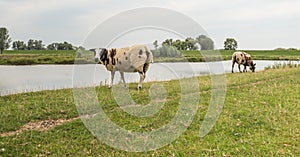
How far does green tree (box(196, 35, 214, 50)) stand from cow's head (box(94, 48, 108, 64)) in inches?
158

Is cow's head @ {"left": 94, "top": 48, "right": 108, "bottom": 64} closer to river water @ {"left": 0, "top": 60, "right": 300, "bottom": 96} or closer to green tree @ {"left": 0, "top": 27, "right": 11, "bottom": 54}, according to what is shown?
river water @ {"left": 0, "top": 60, "right": 300, "bottom": 96}

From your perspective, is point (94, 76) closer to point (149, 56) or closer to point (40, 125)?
point (149, 56)

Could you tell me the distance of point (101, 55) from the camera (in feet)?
39.9

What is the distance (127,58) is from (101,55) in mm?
1028

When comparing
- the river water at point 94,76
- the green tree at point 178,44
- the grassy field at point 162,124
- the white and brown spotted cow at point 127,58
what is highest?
the green tree at point 178,44

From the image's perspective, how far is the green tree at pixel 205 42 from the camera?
28.4 feet

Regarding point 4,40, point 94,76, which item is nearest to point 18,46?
point 4,40

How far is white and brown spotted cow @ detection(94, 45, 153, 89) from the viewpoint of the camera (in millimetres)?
11781

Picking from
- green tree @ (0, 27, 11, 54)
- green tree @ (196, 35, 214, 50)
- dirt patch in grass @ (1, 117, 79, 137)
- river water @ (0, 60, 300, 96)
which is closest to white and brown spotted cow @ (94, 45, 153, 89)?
river water @ (0, 60, 300, 96)

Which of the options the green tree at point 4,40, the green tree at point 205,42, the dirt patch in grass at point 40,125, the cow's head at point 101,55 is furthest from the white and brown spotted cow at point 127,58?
the green tree at point 4,40

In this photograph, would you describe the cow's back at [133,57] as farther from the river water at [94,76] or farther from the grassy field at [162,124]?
the grassy field at [162,124]

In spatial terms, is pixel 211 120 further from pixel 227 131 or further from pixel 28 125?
pixel 28 125

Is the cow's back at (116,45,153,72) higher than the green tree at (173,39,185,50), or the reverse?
the green tree at (173,39,185,50)

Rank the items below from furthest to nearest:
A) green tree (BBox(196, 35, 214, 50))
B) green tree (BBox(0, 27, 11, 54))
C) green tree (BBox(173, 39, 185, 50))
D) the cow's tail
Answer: green tree (BBox(0, 27, 11, 54)) → the cow's tail → green tree (BBox(173, 39, 185, 50)) → green tree (BBox(196, 35, 214, 50))
